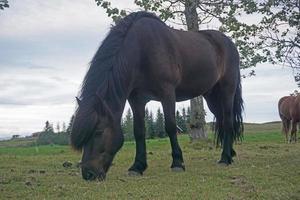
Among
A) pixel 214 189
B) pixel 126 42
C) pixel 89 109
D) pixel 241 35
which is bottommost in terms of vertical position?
pixel 214 189

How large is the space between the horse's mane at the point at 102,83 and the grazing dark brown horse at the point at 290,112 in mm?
12891

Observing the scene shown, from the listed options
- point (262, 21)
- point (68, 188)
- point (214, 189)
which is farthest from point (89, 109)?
point (262, 21)

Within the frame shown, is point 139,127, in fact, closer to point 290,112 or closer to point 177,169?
point 177,169

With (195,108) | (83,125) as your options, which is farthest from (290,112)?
(83,125)

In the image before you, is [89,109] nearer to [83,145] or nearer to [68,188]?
[83,145]

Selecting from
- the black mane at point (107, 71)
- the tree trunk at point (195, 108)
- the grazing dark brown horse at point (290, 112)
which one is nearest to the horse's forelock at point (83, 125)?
the black mane at point (107, 71)

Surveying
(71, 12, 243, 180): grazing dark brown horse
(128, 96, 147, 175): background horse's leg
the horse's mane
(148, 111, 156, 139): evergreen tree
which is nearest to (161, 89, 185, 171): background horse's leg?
(71, 12, 243, 180): grazing dark brown horse

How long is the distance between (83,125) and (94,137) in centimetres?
32

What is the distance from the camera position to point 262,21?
543 inches

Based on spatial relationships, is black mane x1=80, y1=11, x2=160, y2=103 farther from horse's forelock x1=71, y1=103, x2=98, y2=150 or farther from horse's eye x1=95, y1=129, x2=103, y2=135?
horse's eye x1=95, y1=129, x2=103, y2=135

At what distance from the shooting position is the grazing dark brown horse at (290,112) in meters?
18.8

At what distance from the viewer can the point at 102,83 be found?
6766mm

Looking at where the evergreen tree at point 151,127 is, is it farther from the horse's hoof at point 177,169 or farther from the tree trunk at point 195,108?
the horse's hoof at point 177,169

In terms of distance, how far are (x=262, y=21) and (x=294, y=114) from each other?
6.42m
